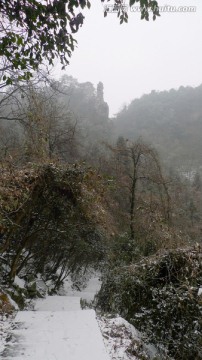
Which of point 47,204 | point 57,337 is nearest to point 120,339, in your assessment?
point 57,337

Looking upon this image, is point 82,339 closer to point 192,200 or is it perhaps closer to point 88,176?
point 88,176

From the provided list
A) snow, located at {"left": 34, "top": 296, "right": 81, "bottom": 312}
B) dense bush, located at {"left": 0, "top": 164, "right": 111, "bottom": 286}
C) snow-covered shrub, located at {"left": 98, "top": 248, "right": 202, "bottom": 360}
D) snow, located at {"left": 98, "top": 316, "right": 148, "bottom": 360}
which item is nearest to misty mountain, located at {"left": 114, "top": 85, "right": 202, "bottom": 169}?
dense bush, located at {"left": 0, "top": 164, "right": 111, "bottom": 286}

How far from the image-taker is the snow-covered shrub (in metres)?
5.48

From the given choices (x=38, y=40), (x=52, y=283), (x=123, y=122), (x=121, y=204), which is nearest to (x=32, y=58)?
(x=38, y=40)

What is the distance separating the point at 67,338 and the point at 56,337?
159 mm

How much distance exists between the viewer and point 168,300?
568 cm

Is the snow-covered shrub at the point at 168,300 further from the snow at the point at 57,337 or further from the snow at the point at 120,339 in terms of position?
the snow at the point at 57,337

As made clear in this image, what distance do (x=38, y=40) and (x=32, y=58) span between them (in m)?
0.21

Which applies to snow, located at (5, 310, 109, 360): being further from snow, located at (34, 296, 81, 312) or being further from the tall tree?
the tall tree

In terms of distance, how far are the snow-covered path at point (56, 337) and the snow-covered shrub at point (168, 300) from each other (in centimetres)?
136

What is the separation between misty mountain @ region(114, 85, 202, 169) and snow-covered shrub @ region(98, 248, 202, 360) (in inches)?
1561

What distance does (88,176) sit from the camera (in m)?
7.23

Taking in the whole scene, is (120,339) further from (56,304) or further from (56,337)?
(56,304)

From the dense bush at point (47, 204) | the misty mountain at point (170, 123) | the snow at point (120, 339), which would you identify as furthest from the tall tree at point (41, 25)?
the misty mountain at point (170, 123)
